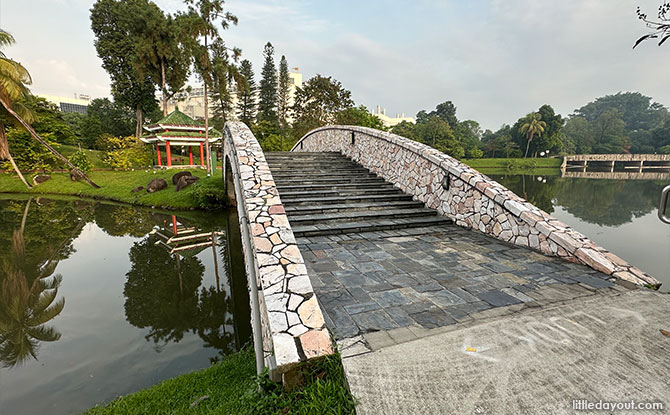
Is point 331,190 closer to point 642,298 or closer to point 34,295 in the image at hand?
point 642,298

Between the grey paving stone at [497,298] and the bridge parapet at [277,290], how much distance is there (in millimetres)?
1469

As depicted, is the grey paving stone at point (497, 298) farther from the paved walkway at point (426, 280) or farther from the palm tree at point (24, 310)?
the palm tree at point (24, 310)

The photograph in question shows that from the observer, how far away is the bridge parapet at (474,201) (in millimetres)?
3379

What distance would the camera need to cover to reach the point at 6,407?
106 inches

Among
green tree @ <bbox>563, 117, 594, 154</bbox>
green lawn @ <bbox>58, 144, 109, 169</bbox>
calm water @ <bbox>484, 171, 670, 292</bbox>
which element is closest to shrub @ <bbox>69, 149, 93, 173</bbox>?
green lawn @ <bbox>58, 144, 109, 169</bbox>

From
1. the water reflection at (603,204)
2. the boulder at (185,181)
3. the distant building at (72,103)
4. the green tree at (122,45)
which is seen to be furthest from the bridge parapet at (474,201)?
the distant building at (72,103)

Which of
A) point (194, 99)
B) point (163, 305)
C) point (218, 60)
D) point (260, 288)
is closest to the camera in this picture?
point (260, 288)

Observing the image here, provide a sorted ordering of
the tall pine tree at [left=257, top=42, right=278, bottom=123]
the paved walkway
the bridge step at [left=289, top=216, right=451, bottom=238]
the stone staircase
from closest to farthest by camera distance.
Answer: the paved walkway → the bridge step at [left=289, top=216, right=451, bottom=238] → the stone staircase → the tall pine tree at [left=257, top=42, right=278, bottom=123]

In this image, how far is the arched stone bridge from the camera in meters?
2.15

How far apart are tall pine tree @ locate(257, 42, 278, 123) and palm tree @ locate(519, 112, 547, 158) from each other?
28735mm

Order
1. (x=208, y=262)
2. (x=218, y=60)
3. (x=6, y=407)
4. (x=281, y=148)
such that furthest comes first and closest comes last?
(x=281, y=148)
(x=218, y=60)
(x=208, y=262)
(x=6, y=407)

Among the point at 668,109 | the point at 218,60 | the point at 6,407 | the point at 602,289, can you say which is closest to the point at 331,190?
the point at 602,289

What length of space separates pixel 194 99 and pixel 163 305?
48632 millimetres

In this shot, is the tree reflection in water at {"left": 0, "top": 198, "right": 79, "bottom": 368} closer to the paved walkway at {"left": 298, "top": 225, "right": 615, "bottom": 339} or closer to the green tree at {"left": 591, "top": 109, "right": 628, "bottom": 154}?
the paved walkway at {"left": 298, "top": 225, "right": 615, "bottom": 339}
